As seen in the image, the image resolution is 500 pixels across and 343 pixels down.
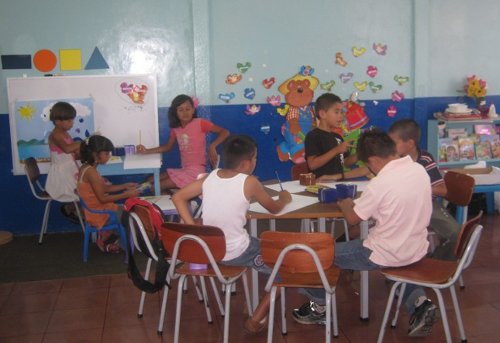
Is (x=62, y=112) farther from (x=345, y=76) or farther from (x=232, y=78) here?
(x=345, y=76)

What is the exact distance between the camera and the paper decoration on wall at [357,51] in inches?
236

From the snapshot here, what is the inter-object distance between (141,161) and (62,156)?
0.81m

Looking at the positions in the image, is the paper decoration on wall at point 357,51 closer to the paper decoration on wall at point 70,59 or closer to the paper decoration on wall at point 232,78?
the paper decoration on wall at point 232,78

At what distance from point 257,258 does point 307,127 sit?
307 centimetres

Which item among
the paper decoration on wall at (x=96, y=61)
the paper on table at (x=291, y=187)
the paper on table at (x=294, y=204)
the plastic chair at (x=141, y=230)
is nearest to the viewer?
the plastic chair at (x=141, y=230)

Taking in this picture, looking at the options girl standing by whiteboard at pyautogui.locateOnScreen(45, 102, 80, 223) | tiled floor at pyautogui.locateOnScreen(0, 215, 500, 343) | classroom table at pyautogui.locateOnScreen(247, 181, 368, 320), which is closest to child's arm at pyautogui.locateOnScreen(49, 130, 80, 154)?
girl standing by whiteboard at pyautogui.locateOnScreen(45, 102, 80, 223)

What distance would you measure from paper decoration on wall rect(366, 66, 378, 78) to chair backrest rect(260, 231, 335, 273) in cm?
374

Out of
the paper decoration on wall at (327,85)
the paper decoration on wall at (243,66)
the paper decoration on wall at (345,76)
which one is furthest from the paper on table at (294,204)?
the paper decoration on wall at (345,76)

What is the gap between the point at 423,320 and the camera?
10.4ft

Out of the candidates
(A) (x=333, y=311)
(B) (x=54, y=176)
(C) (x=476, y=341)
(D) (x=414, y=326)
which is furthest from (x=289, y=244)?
(B) (x=54, y=176)

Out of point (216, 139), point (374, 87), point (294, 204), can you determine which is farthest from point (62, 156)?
point (374, 87)

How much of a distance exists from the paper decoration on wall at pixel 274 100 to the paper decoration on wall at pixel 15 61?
2376 mm

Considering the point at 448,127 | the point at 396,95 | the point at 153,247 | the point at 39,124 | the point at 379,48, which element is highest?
the point at 379,48

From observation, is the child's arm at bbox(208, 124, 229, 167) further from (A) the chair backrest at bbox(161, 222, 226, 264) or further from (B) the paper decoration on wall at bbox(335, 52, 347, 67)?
(A) the chair backrest at bbox(161, 222, 226, 264)
